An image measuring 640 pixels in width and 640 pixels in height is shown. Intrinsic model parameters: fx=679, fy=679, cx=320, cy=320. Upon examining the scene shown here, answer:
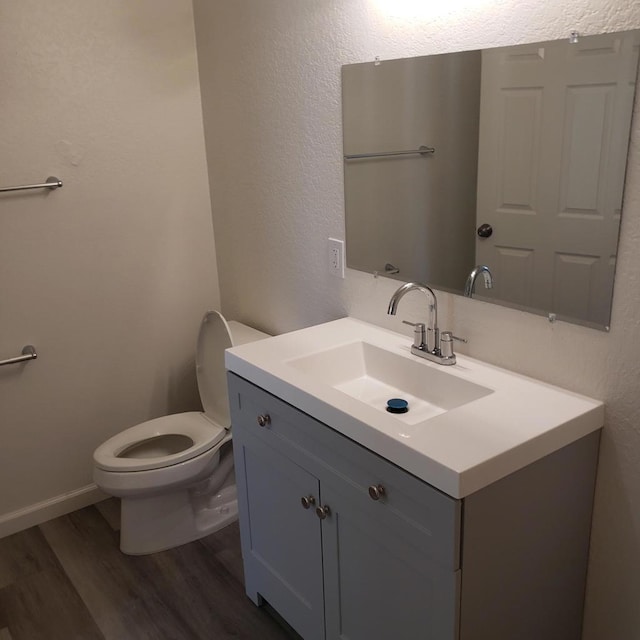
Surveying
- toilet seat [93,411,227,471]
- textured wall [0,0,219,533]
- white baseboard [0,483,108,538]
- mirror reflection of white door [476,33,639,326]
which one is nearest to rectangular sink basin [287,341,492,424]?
mirror reflection of white door [476,33,639,326]

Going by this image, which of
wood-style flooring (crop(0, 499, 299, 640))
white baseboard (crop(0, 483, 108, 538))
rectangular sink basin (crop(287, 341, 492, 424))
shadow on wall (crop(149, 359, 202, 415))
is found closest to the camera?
rectangular sink basin (crop(287, 341, 492, 424))

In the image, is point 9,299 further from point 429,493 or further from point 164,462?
point 429,493

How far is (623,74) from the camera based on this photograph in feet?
4.40

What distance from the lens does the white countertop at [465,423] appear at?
4.29 feet

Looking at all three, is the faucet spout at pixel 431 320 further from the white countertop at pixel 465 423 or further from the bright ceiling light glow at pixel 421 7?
the bright ceiling light glow at pixel 421 7

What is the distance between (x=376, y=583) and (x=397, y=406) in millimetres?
435

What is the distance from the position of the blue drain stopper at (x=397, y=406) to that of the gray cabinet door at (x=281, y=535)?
10.6 inches

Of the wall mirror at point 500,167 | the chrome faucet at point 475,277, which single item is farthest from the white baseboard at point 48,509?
the chrome faucet at point 475,277

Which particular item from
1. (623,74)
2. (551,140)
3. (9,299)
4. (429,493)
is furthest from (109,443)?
(623,74)

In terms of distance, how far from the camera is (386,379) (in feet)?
6.34

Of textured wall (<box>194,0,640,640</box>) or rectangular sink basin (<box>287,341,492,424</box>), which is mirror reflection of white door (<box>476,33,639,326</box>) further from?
rectangular sink basin (<box>287,341,492,424</box>)

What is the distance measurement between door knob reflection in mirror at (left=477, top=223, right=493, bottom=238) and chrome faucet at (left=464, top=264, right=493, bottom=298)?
8 centimetres

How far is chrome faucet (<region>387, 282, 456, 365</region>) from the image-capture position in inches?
69.2

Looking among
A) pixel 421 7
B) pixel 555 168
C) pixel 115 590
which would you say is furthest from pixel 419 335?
pixel 115 590
